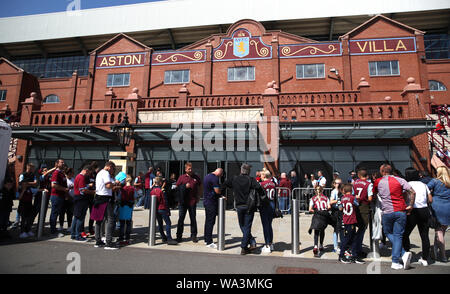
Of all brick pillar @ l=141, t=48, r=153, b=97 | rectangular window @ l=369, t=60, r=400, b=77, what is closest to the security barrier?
rectangular window @ l=369, t=60, r=400, b=77

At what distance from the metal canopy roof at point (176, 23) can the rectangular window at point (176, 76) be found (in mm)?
12157

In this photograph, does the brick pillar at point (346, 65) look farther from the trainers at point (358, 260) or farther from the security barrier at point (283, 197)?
the trainers at point (358, 260)

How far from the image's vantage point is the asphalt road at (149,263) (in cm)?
449

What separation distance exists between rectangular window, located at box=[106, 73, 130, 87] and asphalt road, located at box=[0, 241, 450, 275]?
1761 cm

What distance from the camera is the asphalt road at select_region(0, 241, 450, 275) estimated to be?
4492 mm

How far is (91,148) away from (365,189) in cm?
1612

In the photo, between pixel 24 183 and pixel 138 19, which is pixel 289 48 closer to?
pixel 24 183

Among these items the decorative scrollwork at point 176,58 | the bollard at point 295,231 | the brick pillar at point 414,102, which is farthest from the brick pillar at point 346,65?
the bollard at point 295,231

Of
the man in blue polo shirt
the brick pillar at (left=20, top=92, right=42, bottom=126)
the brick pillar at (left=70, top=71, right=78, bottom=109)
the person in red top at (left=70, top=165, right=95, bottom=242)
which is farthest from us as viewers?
the brick pillar at (left=70, top=71, right=78, bottom=109)

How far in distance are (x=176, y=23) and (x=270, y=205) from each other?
29986 mm

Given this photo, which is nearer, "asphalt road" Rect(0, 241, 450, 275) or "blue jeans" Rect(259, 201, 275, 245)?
"asphalt road" Rect(0, 241, 450, 275)

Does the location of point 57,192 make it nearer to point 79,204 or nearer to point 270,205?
point 79,204

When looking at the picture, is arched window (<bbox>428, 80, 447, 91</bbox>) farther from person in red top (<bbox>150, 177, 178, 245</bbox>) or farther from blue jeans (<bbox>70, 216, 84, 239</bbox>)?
blue jeans (<bbox>70, 216, 84, 239</bbox>)
